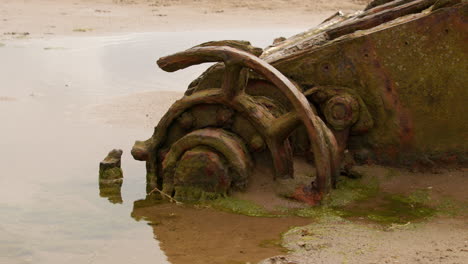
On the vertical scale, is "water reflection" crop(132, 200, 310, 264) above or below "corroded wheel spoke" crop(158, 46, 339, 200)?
below

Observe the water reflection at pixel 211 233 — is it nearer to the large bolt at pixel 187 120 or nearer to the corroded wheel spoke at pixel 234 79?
the large bolt at pixel 187 120

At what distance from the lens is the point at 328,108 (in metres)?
5.00

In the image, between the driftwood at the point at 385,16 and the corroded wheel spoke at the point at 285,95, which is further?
the driftwood at the point at 385,16

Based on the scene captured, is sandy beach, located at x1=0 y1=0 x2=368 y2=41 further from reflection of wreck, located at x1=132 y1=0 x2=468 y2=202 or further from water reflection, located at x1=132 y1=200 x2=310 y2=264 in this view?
water reflection, located at x1=132 y1=200 x2=310 y2=264

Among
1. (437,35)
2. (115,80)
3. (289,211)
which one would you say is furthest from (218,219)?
(115,80)

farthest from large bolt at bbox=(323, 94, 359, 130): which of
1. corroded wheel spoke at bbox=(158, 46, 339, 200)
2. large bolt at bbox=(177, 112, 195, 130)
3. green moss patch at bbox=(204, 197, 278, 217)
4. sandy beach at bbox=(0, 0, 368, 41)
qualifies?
sandy beach at bbox=(0, 0, 368, 41)

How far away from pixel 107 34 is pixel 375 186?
31.0ft

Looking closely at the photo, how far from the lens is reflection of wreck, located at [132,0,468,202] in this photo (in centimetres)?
481

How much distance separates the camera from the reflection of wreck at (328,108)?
4.81 meters

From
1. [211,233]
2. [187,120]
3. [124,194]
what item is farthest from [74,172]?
[211,233]

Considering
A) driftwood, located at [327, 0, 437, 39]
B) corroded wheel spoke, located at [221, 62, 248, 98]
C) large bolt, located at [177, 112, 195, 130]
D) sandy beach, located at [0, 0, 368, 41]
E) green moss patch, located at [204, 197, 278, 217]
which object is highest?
sandy beach, located at [0, 0, 368, 41]

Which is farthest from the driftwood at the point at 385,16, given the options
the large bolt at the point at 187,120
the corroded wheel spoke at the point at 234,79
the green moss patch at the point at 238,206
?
the green moss patch at the point at 238,206

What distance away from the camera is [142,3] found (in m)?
17.6

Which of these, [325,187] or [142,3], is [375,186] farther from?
[142,3]
